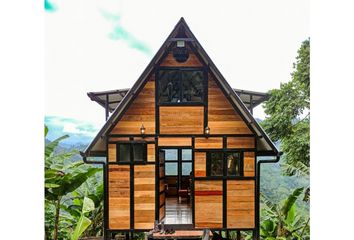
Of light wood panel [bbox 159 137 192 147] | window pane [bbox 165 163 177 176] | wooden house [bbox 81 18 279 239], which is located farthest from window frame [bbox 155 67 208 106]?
window pane [bbox 165 163 177 176]

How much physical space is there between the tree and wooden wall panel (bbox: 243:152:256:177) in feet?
2.40

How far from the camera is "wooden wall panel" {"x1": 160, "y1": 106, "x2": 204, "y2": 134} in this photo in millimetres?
3553

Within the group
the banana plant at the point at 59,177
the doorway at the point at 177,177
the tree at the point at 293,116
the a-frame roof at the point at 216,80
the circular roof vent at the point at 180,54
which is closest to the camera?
the a-frame roof at the point at 216,80

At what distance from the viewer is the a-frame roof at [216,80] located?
3367 mm

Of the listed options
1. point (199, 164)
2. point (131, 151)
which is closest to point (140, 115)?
point (131, 151)

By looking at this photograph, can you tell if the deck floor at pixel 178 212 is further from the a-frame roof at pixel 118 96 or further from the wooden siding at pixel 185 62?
the wooden siding at pixel 185 62

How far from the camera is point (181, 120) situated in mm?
3562

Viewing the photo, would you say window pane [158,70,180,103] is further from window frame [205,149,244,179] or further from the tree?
the tree

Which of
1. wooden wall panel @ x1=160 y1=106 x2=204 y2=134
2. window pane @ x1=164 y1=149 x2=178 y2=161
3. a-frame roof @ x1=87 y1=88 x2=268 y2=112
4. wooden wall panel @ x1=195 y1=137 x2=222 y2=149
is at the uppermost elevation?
a-frame roof @ x1=87 y1=88 x2=268 y2=112

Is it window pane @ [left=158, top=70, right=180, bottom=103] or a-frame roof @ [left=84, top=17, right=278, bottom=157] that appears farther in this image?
window pane @ [left=158, top=70, right=180, bottom=103]

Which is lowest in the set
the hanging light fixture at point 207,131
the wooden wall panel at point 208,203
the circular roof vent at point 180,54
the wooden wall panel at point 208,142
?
the wooden wall panel at point 208,203

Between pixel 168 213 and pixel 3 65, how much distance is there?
2.16 meters

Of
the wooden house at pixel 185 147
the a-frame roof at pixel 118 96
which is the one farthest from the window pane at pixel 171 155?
the wooden house at pixel 185 147
